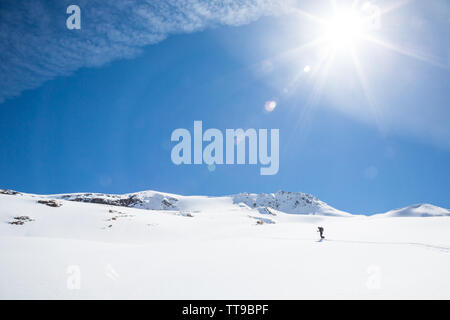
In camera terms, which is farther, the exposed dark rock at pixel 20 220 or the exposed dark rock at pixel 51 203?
the exposed dark rock at pixel 51 203

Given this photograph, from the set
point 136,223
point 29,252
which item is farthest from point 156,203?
point 29,252

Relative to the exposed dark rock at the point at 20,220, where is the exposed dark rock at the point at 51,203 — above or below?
above

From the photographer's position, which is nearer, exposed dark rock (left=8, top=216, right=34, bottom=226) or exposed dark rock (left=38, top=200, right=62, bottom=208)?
exposed dark rock (left=8, top=216, right=34, bottom=226)

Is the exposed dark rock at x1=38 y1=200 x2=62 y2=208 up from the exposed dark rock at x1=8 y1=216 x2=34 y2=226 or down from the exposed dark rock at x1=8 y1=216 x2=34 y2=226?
up

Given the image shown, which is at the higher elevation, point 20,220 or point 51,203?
point 51,203

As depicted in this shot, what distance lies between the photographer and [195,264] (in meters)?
8.88

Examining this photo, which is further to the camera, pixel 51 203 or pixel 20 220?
pixel 51 203

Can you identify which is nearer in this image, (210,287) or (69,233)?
(210,287)

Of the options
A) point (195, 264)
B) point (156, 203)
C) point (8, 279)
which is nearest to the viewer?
point (8, 279)
